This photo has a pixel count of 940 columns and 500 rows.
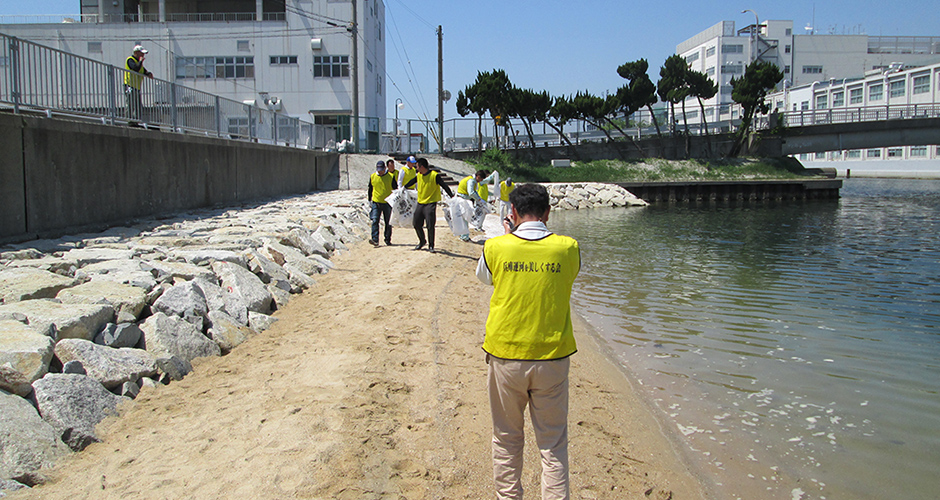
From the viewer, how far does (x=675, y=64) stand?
51.1 metres

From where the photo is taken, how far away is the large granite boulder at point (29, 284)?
19.0 feet

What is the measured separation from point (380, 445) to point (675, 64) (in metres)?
52.5

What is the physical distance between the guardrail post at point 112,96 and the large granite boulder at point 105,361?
8.15m

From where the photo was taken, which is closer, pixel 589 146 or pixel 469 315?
pixel 469 315

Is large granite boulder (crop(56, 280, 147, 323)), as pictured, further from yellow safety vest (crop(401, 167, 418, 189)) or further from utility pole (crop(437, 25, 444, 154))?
utility pole (crop(437, 25, 444, 154))

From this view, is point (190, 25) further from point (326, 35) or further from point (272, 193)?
point (272, 193)

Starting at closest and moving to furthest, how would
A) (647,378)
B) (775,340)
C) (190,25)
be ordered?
(647,378) → (775,340) → (190,25)

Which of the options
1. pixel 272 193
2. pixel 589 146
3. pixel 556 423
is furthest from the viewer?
pixel 589 146

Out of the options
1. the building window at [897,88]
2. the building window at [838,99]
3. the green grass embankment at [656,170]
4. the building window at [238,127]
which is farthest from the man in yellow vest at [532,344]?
the building window at [838,99]

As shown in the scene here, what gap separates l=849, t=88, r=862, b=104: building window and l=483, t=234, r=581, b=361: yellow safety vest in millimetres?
87941

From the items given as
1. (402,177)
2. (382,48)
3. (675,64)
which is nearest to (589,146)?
(675,64)

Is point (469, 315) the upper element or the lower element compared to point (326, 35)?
lower

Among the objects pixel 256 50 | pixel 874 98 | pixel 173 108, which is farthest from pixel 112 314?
pixel 874 98

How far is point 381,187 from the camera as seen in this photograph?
12680 millimetres
